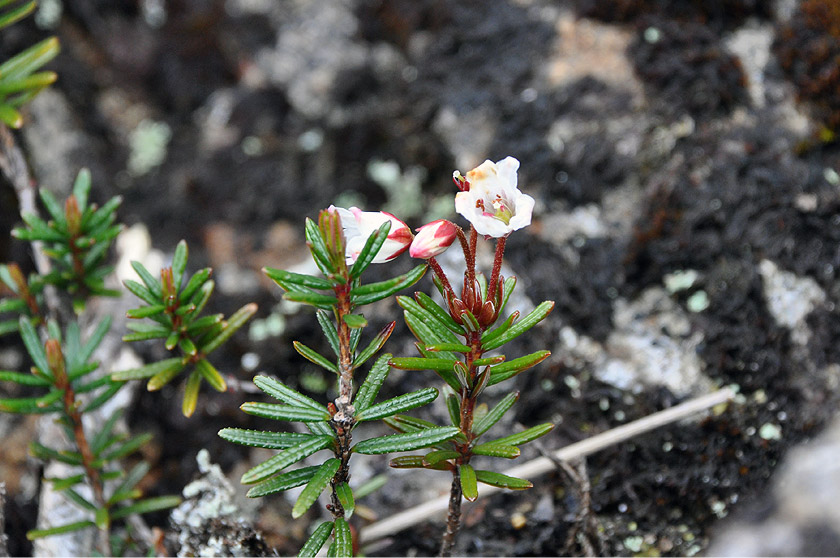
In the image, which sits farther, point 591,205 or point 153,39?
point 153,39

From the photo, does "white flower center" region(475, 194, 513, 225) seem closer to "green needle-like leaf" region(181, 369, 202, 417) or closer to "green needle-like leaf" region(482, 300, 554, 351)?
"green needle-like leaf" region(482, 300, 554, 351)

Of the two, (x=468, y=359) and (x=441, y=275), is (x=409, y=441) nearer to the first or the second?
(x=468, y=359)

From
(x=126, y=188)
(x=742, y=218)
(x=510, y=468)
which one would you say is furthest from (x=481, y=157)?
(x=126, y=188)

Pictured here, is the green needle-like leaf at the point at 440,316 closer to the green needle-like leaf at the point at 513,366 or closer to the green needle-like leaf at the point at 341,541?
the green needle-like leaf at the point at 513,366

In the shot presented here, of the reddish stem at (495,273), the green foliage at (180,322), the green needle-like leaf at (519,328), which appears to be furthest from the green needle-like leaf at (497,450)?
the green foliage at (180,322)

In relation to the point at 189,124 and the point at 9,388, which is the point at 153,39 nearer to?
the point at 189,124
